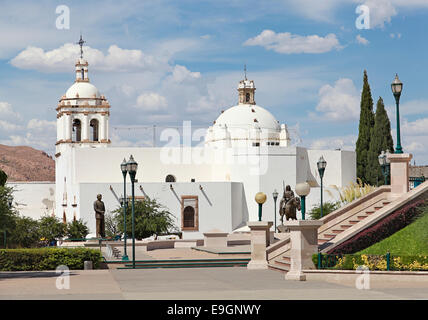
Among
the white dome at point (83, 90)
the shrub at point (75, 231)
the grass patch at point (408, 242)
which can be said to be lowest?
the shrub at point (75, 231)

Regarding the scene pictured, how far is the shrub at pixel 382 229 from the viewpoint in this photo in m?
22.2

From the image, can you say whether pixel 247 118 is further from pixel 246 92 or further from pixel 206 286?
pixel 206 286

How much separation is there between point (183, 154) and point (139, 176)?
4.60 metres

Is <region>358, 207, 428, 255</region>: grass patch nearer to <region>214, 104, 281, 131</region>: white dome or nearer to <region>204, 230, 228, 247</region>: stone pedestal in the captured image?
<region>204, 230, 228, 247</region>: stone pedestal

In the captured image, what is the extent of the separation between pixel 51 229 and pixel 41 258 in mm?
23807

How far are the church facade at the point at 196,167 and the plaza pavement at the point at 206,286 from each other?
38444mm

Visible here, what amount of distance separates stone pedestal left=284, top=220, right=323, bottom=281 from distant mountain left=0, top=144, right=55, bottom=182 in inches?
4488

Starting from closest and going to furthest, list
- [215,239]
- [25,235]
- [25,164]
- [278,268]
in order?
[278,268], [215,239], [25,235], [25,164]

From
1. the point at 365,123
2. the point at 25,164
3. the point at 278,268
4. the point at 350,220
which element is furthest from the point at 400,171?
the point at 25,164

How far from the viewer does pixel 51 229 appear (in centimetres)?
4762

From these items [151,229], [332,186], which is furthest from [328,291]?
[332,186]

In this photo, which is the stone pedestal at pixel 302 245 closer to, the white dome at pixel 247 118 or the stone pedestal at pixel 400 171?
the stone pedestal at pixel 400 171

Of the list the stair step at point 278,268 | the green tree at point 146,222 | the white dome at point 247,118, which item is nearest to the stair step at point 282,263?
the stair step at point 278,268
